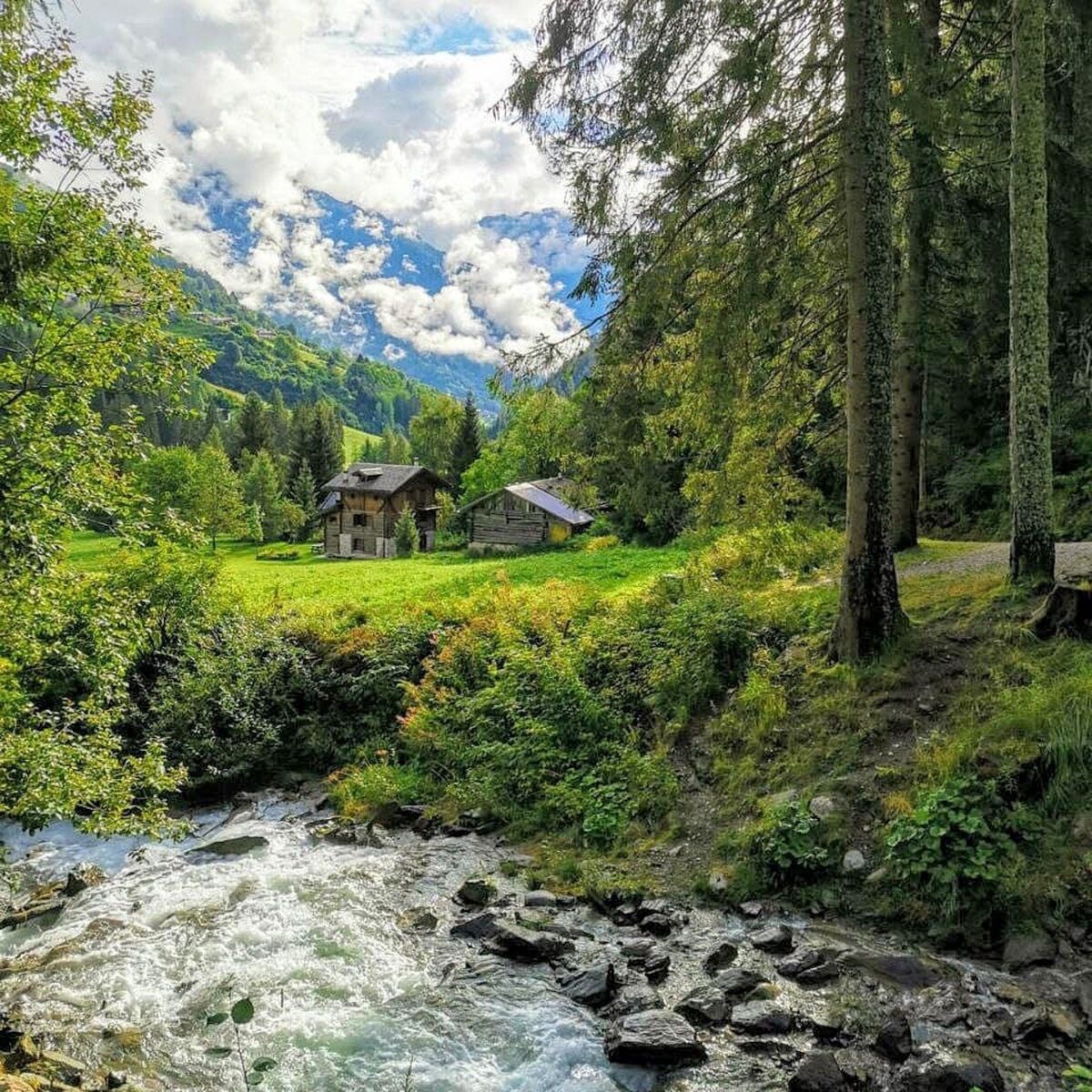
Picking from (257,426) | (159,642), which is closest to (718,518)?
(159,642)

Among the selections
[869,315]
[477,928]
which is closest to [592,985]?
[477,928]

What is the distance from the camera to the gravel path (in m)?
11.1

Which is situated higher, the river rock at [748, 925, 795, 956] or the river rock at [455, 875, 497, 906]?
the river rock at [748, 925, 795, 956]

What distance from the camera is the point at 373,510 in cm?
6381

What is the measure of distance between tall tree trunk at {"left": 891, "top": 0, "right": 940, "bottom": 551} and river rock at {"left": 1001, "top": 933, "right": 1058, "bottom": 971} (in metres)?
6.71

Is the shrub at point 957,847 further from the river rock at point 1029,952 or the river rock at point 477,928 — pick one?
the river rock at point 477,928

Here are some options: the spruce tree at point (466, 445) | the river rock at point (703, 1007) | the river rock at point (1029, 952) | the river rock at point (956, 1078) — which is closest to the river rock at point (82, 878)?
the river rock at point (703, 1007)

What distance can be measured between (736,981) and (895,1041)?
135 centimetres

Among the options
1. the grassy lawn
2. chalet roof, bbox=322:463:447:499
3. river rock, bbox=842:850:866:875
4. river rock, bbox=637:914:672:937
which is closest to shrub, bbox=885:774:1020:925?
river rock, bbox=842:850:866:875

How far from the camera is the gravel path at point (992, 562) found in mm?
11117

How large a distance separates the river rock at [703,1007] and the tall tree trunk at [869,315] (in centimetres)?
481

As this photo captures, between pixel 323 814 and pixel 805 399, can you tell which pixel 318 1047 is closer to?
pixel 323 814

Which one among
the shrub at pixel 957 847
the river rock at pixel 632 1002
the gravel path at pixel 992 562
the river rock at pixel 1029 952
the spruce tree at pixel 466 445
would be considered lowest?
the river rock at pixel 632 1002

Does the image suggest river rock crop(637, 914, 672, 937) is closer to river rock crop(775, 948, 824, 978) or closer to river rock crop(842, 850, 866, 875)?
river rock crop(775, 948, 824, 978)
